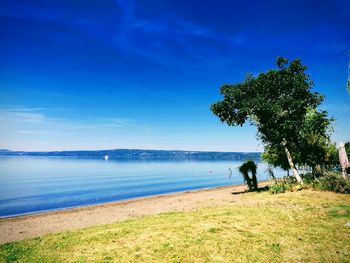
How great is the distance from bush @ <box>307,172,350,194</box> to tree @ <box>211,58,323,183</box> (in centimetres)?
248

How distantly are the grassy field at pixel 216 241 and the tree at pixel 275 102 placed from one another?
12.0 metres

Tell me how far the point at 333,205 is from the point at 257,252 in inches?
416

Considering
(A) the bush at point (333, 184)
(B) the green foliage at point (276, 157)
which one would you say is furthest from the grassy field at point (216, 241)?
(B) the green foliage at point (276, 157)

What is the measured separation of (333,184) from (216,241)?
56.1 feet

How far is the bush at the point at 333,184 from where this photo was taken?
22.7m

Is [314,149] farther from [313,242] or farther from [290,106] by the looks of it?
[313,242]

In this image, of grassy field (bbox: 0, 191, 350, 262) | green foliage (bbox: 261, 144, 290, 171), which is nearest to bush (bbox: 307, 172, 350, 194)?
grassy field (bbox: 0, 191, 350, 262)

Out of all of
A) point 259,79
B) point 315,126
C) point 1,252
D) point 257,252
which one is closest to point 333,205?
point 257,252

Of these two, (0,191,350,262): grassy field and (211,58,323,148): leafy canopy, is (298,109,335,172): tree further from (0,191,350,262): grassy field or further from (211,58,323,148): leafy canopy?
(0,191,350,262): grassy field

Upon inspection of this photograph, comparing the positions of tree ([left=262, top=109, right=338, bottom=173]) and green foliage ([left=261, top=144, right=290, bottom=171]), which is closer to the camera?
tree ([left=262, top=109, right=338, bottom=173])

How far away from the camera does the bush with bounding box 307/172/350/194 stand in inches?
894

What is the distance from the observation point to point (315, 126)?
28250 mm

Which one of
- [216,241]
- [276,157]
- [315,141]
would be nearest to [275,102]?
[315,141]

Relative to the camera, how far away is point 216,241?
12.0 metres
